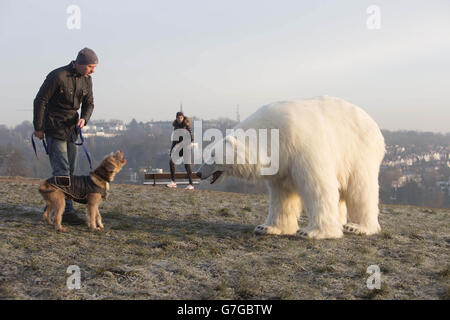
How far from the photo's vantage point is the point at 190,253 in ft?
17.5

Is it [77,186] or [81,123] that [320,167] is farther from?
[81,123]

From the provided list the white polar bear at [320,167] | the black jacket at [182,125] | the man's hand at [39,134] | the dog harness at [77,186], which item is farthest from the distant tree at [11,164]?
the white polar bear at [320,167]

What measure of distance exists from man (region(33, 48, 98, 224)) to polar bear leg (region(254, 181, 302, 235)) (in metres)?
3.31

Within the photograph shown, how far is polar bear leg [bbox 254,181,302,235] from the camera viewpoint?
21.8ft

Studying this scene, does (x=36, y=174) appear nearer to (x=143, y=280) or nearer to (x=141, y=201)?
(x=141, y=201)

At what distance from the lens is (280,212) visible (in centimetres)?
668

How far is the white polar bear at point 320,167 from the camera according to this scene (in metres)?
5.99

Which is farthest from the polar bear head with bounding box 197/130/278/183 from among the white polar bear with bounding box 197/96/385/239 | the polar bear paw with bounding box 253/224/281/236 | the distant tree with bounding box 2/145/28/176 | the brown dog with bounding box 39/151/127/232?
the distant tree with bounding box 2/145/28/176

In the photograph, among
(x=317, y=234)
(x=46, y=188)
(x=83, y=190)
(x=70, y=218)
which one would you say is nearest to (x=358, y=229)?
(x=317, y=234)

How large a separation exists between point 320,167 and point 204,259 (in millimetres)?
2285

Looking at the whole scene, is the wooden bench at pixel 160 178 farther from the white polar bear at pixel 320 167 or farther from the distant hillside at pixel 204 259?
the white polar bear at pixel 320 167

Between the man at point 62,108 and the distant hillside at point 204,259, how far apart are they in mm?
1186

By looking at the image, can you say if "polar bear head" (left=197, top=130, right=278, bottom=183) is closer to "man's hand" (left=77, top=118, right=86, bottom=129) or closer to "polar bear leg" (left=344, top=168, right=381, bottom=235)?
"polar bear leg" (left=344, top=168, right=381, bottom=235)
